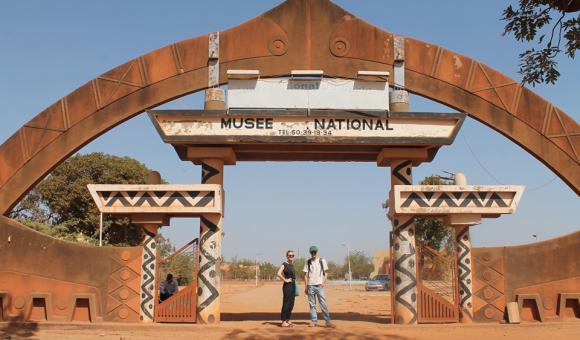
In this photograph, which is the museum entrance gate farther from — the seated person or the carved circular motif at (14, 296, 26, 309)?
the carved circular motif at (14, 296, 26, 309)

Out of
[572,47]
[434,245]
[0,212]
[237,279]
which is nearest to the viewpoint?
[572,47]

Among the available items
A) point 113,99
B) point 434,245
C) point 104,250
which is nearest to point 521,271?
point 104,250

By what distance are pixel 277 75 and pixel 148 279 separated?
236 inches

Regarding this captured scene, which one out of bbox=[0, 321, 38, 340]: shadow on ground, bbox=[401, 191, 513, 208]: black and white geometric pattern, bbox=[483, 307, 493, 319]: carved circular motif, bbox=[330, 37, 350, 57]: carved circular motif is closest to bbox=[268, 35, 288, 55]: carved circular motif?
bbox=[330, 37, 350, 57]: carved circular motif

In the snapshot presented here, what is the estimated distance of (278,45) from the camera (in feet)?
45.8

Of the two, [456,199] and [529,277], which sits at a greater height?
[456,199]

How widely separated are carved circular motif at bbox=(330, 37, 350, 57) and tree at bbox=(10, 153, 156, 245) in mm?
30405

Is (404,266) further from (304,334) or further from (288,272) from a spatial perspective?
(304,334)

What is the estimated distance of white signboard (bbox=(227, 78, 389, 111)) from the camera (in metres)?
13.1

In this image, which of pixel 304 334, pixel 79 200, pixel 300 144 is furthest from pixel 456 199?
pixel 79 200

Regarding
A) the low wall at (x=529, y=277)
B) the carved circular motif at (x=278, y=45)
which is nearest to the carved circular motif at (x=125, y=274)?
the carved circular motif at (x=278, y=45)

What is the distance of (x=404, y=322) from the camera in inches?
495

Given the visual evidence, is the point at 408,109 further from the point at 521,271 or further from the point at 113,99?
the point at 113,99

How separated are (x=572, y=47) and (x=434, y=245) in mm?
36848
